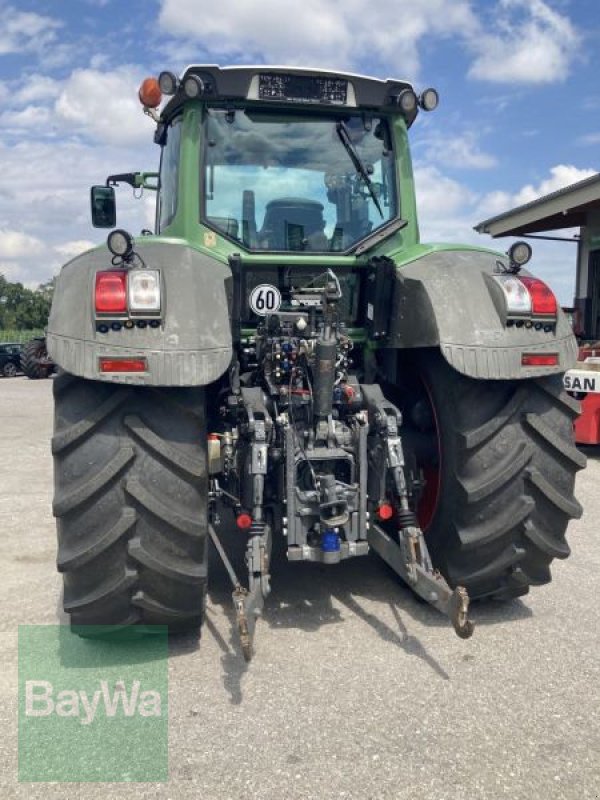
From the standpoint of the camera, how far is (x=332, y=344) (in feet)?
10.7

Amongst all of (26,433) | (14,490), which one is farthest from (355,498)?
(26,433)

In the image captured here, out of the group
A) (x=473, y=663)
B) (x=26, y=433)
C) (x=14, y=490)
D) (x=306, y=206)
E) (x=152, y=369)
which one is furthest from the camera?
(x=26, y=433)

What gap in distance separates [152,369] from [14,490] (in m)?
4.36

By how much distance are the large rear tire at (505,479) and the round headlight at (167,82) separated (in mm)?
2050

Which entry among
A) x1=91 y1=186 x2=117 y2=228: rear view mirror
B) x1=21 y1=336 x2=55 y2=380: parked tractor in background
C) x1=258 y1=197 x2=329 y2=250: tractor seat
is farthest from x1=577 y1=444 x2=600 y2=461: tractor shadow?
x1=21 y1=336 x2=55 y2=380: parked tractor in background

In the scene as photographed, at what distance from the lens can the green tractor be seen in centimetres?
301

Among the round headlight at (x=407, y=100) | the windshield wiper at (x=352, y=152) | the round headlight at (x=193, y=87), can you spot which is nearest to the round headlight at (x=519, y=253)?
the windshield wiper at (x=352, y=152)

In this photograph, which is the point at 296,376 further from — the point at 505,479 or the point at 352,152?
the point at 352,152

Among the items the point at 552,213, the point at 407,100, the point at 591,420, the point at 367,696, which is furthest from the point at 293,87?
the point at 552,213

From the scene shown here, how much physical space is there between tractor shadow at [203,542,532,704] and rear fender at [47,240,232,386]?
4.31 ft

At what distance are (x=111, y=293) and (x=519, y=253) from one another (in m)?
1.91

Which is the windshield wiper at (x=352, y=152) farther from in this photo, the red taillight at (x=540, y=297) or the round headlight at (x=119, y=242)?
the round headlight at (x=119, y=242)

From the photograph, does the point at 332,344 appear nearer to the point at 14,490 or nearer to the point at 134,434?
the point at 134,434

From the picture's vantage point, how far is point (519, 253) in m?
3.46
